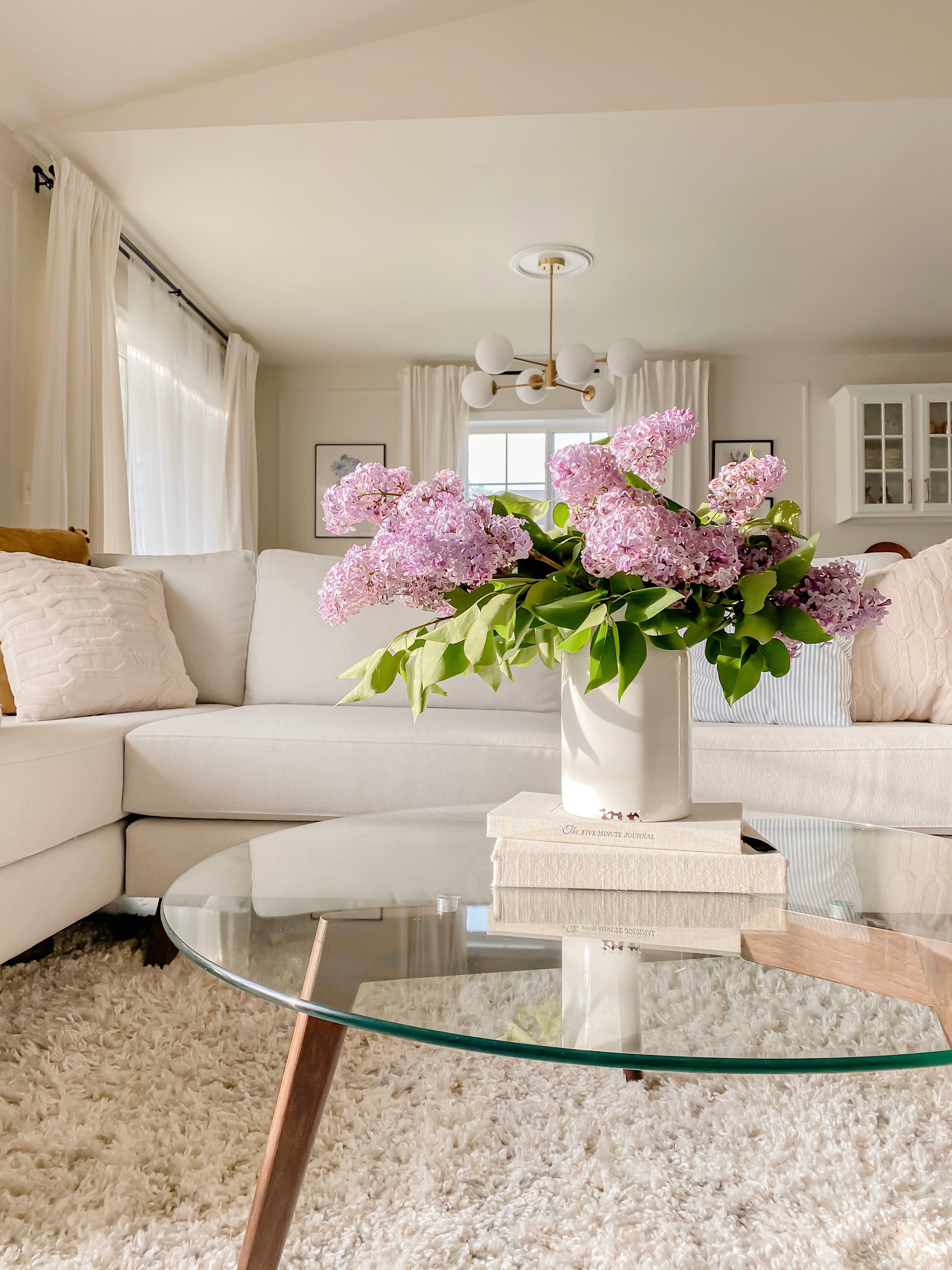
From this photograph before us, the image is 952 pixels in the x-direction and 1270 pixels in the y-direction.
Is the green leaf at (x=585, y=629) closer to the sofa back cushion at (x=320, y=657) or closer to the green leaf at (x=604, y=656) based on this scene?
the green leaf at (x=604, y=656)

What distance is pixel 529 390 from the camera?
14.1ft

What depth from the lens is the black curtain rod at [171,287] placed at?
4.12 meters

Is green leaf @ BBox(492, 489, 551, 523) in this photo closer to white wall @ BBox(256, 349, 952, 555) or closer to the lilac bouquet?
the lilac bouquet

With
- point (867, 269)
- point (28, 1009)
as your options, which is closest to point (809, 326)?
point (867, 269)

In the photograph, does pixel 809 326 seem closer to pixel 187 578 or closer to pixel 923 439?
pixel 923 439

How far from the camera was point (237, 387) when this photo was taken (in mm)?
5480

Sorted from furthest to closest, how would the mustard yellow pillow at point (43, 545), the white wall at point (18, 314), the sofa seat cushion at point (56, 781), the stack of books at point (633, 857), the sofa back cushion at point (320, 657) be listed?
the white wall at point (18, 314) → the sofa back cushion at point (320, 657) → the mustard yellow pillow at point (43, 545) → the sofa seat cushion at point (56, 781) → the stack of books at point (633, 857)

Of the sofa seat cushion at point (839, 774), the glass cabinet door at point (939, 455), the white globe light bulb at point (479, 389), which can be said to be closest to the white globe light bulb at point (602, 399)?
the white globe light bulb at point (479, 389)

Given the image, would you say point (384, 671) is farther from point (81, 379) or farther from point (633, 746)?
point (81, 379)

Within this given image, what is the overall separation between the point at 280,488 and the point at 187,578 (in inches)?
148

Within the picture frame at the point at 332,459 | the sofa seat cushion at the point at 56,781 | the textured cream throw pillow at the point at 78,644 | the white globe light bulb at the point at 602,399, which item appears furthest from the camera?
the picture frame at the point at 332,459

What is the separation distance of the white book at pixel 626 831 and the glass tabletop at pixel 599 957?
0.08 ft

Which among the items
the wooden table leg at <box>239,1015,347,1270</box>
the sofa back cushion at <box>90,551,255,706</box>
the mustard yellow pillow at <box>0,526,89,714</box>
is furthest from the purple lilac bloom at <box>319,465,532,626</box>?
the sofa back cushion at <box>90,551,255,706</box>

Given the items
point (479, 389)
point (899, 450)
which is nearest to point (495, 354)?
point (479, 389)
